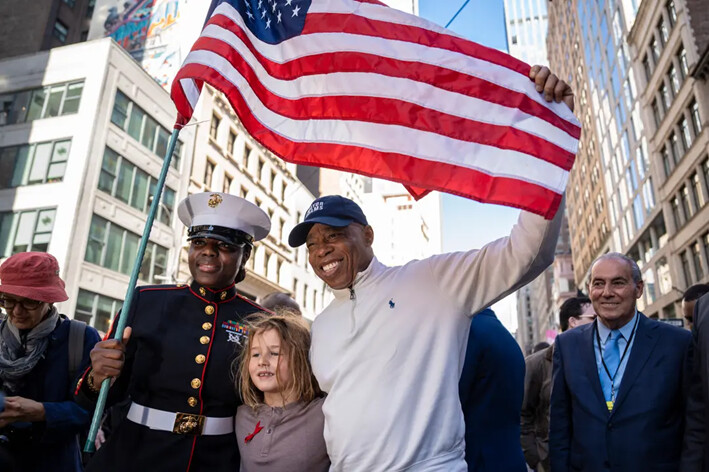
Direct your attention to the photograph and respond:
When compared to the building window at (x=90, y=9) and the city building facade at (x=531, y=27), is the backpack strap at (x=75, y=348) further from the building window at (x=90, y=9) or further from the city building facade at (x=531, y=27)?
the city building facade at (x=531, y=27)

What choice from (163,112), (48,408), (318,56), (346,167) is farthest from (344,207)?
(163,112)

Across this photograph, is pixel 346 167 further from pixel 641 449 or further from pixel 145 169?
pixel 145 169

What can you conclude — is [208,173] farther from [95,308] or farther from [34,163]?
[95,308]

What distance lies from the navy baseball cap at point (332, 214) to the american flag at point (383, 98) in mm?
201

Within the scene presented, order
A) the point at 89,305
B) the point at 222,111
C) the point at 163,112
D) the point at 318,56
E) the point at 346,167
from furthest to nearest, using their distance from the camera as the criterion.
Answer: the point at 222,111
the point at 163,112
the point at 89,305
the point at 318,56
the point at 346,167

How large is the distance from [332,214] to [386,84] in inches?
33.3

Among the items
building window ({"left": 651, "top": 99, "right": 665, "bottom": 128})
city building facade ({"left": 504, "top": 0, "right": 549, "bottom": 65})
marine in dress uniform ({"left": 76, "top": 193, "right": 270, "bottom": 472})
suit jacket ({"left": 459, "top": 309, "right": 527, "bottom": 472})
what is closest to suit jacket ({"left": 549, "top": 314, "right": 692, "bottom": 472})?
suit jacket ({"left": 459, "top": 309, "right": 527, "bottom": 472})

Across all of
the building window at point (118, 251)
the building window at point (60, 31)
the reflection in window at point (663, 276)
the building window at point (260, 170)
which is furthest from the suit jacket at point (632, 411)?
the building window at point (60, 31)

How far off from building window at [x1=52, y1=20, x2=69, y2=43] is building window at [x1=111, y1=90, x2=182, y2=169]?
42.5 ft

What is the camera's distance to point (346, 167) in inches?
108

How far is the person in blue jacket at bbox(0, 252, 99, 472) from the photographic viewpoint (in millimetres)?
3111

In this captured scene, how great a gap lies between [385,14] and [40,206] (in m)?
21.6

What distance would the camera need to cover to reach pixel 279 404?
306 centimetres

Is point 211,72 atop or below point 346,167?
atop
